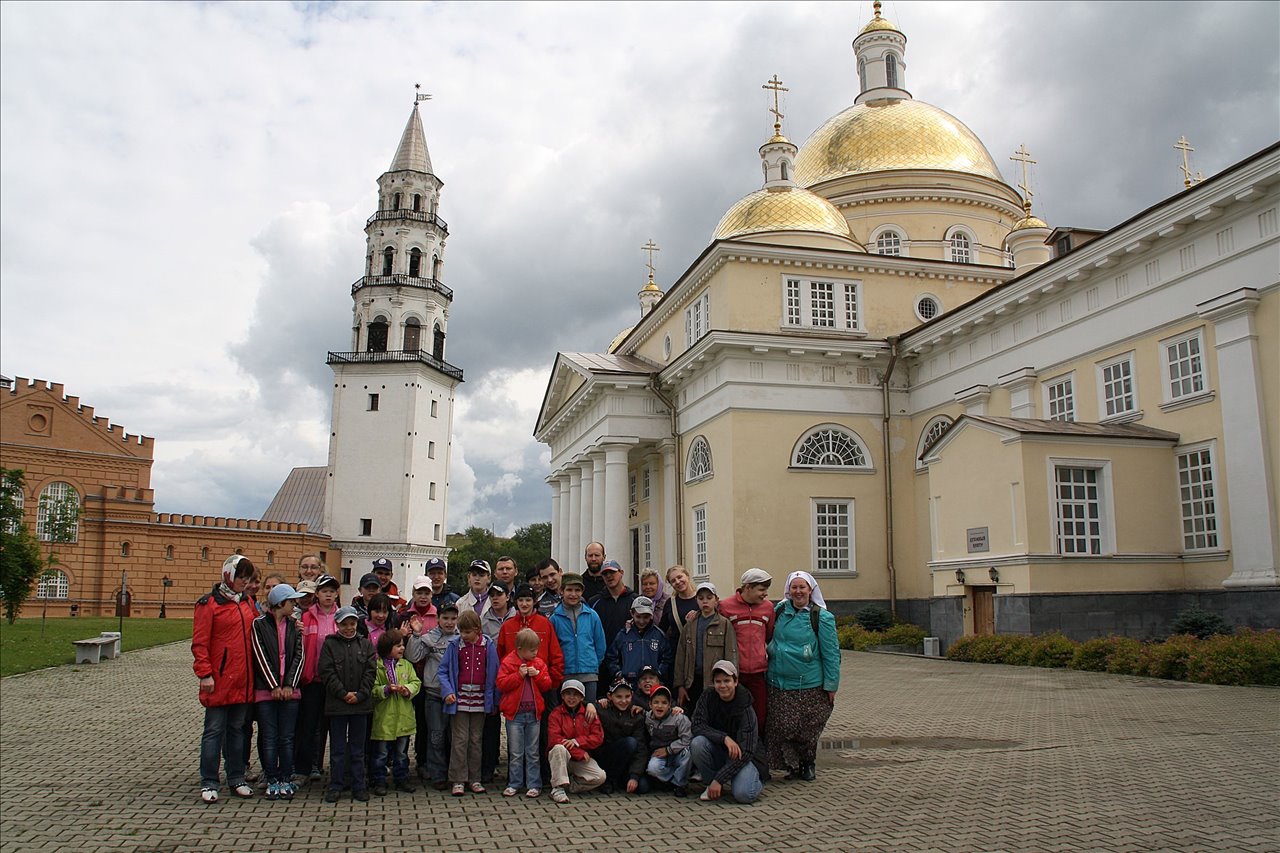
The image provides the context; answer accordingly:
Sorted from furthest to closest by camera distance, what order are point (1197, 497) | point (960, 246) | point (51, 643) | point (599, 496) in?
1. point (960, 246)
2. point (599, 496)
3. point (51, 643)
4. point (1197, 497)

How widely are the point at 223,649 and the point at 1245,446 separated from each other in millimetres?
16471

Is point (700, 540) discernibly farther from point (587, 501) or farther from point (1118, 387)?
point (1118, 387)

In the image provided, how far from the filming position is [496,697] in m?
7.81

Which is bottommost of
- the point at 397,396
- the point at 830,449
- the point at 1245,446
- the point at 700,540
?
the point at 700,540

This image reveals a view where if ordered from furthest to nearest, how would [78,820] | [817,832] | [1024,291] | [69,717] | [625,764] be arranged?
[1024,291], [69,717], [625,764], [78,820], [817,832]

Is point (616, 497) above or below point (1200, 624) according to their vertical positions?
above

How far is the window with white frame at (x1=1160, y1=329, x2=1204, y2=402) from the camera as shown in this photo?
1789 centimetres

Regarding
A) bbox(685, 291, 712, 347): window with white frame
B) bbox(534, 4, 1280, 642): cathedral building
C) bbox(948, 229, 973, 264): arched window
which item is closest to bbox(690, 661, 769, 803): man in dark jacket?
bbox(534, 4, 1280, 642): cathedral building

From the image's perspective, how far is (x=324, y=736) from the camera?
26.7ft

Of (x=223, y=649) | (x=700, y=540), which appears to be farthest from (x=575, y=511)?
(x=223, y=649)

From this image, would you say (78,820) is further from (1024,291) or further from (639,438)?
(639,438)

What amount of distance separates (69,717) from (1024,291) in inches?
779

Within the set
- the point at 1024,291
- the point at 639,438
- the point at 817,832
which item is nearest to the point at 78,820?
the point at 817,832

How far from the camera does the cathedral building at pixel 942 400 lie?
57.4ft
